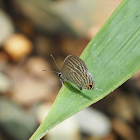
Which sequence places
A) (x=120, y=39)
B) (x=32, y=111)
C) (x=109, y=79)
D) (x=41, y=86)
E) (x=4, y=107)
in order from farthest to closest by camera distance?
1. (x=41, y=86)
2. (x=32, y=111)
3. (x=4, y=107)
4. (x=120, y=39)
5. (x=109, y=79)

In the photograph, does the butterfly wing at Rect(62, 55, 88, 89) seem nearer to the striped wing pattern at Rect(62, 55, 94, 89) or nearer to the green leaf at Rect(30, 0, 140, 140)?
the striped wing pattern at Rect(62, 55, 94, 89)

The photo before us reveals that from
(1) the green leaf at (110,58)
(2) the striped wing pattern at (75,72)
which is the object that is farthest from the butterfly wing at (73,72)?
(1) the green leaf at (110,58)

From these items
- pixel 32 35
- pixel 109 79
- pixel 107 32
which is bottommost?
pixel 32 35

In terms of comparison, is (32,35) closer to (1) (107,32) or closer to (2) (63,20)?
(2) (63,20)

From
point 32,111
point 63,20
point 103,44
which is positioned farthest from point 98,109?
point 103,44

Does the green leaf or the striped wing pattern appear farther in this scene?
the striped wing pattern

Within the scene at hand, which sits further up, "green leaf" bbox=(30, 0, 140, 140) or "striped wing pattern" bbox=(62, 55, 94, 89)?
"green leaf" bbox=(30, 0, 140, 140)

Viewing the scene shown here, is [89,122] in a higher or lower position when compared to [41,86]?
higher

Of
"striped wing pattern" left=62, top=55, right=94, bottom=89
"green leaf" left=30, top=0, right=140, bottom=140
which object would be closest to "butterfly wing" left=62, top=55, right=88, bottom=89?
"striped wing pattern" left=62, top=55, right=94, bottom=89

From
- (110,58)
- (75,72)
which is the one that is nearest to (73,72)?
(75,72)
